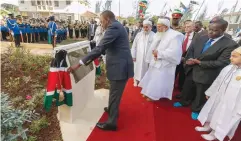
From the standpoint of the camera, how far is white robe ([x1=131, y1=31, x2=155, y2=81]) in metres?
4.17

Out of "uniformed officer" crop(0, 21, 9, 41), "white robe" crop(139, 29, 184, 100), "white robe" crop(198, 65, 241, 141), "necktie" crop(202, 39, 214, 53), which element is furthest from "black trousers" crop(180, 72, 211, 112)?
"uniformed officer" crop(0, 21, 9, 41)

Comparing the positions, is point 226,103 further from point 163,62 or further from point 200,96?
point 163,62

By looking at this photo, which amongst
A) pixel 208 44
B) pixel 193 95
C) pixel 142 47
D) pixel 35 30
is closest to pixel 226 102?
pixel 208 44

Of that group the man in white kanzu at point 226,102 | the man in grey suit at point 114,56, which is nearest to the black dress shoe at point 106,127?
the man in grey suit at point 114,56

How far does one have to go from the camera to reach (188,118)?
3.19m

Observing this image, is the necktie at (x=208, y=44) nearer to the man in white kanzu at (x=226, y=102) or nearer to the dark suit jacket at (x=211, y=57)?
the dark suit jacket at (x=211, y=57)

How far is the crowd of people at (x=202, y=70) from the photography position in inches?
91.7

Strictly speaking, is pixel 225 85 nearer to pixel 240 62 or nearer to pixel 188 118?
pixel 240 62

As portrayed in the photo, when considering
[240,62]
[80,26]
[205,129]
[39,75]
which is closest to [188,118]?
[205,129]

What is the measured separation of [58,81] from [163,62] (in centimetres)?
213

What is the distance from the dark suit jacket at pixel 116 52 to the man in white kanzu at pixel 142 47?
5.91ft

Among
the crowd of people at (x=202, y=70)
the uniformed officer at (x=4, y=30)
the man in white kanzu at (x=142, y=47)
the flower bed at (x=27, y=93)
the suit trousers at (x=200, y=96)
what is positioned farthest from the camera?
the uniformed officer at (x=4, y=30)

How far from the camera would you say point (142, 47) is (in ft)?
13.8

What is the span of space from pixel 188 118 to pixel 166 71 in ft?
3.38
